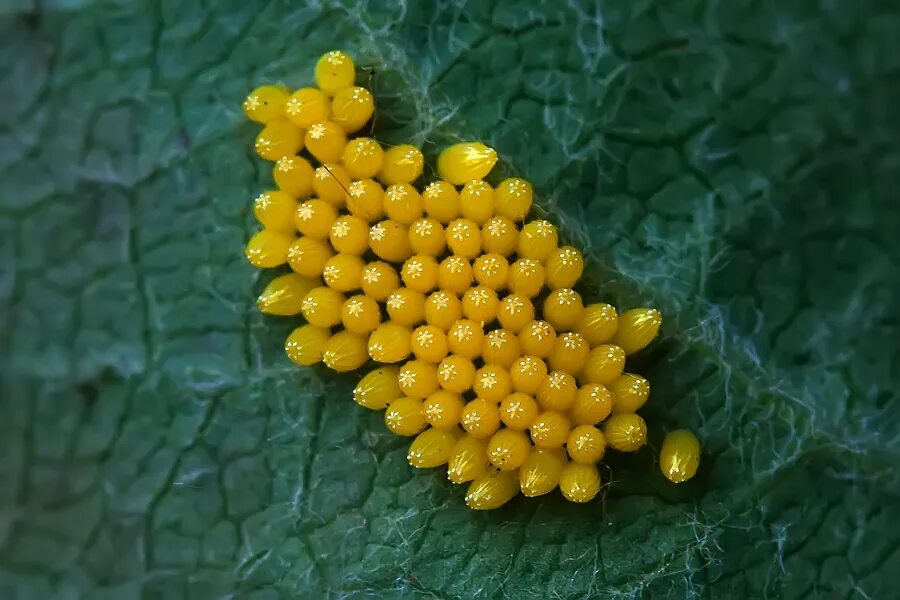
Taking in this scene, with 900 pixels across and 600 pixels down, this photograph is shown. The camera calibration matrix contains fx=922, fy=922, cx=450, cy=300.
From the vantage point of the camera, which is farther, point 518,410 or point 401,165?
point 401,165

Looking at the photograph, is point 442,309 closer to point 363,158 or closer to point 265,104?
point 363,158

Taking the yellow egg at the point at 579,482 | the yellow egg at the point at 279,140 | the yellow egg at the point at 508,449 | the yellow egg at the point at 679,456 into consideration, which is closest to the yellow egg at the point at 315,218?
the yellow egg at the point at 279,140

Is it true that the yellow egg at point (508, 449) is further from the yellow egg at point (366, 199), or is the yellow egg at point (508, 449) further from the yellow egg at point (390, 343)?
the yellow egg at point (366, 199)

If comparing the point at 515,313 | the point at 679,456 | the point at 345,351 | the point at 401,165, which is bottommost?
the point at 679,456

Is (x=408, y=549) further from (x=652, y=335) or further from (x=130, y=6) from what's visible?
(x=130, y=6)

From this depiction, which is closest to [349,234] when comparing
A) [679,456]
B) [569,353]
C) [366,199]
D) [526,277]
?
[366,199]

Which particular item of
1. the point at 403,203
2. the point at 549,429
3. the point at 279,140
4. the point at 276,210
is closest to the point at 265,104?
the point at 279,140

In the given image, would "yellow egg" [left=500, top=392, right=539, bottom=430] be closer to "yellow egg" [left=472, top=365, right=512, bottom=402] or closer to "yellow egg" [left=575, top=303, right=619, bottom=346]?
"yellow egg" [left=472, top=365, right=512, bottom=402]

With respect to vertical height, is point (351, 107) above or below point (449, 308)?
above
